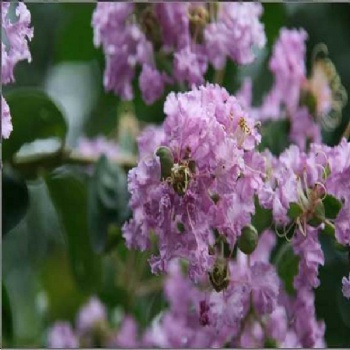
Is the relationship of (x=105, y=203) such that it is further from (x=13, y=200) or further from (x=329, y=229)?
(x=329, y=229)

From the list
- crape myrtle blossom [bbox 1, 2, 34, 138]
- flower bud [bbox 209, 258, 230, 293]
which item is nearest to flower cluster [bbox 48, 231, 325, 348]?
flower bud [bbox 209, 258, 230, 293]

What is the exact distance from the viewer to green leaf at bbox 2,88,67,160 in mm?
904

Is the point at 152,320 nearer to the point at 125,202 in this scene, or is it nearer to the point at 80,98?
the point at 125,202

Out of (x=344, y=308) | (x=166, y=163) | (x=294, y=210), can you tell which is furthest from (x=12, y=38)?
(x=344, y=308)

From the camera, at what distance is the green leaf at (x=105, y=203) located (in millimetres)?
922

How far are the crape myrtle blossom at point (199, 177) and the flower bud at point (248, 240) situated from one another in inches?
1.0

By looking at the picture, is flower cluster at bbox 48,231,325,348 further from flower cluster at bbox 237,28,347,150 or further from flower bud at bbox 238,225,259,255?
flower cluster at bbox 237,28,347,150

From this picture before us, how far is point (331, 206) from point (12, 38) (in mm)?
275

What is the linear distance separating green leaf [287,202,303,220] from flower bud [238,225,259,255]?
3 cm

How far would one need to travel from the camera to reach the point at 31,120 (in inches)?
36.8

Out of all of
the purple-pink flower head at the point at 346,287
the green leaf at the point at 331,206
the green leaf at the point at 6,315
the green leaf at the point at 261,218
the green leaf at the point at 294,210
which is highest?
the green leaf at the point at 331,206

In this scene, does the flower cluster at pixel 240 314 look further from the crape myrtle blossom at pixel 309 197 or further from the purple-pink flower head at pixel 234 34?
the purple-pink flower head at pixel 234 34

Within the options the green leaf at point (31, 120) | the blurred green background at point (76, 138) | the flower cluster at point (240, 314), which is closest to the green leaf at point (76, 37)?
the blurred green background at point (76, 138)

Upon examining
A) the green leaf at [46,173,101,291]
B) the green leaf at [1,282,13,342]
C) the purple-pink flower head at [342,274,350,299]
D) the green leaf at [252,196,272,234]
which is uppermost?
the green leaf at [252,196,272,234]
